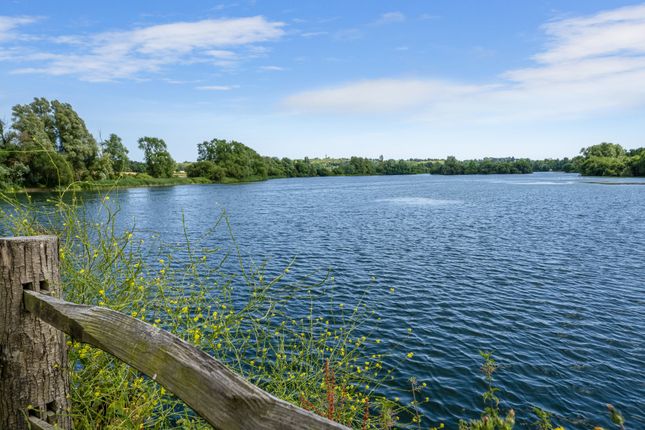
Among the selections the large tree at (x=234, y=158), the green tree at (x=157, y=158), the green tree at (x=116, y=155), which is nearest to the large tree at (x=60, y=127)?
the green tree at (x=116, y=155)

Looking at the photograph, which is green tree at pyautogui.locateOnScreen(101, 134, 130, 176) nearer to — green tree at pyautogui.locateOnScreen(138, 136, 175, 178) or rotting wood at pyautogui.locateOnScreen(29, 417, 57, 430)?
rotting wood at pyautogui.locateOnScreen(29, 417, 57, 430)

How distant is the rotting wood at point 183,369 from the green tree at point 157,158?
129 meters

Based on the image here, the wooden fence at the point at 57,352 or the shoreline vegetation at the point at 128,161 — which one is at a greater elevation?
the shoreline vegetation at the point at 128,161

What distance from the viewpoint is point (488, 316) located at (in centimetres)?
1445

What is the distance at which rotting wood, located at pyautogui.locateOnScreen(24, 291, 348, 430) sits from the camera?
163 centimetres

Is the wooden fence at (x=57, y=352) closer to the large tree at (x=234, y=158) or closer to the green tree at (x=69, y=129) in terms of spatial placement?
the green tree at (x=69, y=129)

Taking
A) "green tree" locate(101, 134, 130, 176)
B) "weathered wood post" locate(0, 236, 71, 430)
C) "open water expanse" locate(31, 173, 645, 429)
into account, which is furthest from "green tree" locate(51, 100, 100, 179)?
"weathered wood post" locate(0, 236, 71, 430)

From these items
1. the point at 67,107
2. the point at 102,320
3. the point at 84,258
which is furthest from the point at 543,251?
the point at 67,107

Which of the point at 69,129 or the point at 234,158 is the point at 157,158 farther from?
the point at 69,129

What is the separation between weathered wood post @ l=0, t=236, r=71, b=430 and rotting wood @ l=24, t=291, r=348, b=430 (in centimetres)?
16

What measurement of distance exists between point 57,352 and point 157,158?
132 metres

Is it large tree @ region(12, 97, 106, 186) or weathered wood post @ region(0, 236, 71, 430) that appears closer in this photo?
weathered wood post @ region(0, 236, 71, 430)

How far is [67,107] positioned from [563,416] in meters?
96.7

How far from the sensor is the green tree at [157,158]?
123 m
